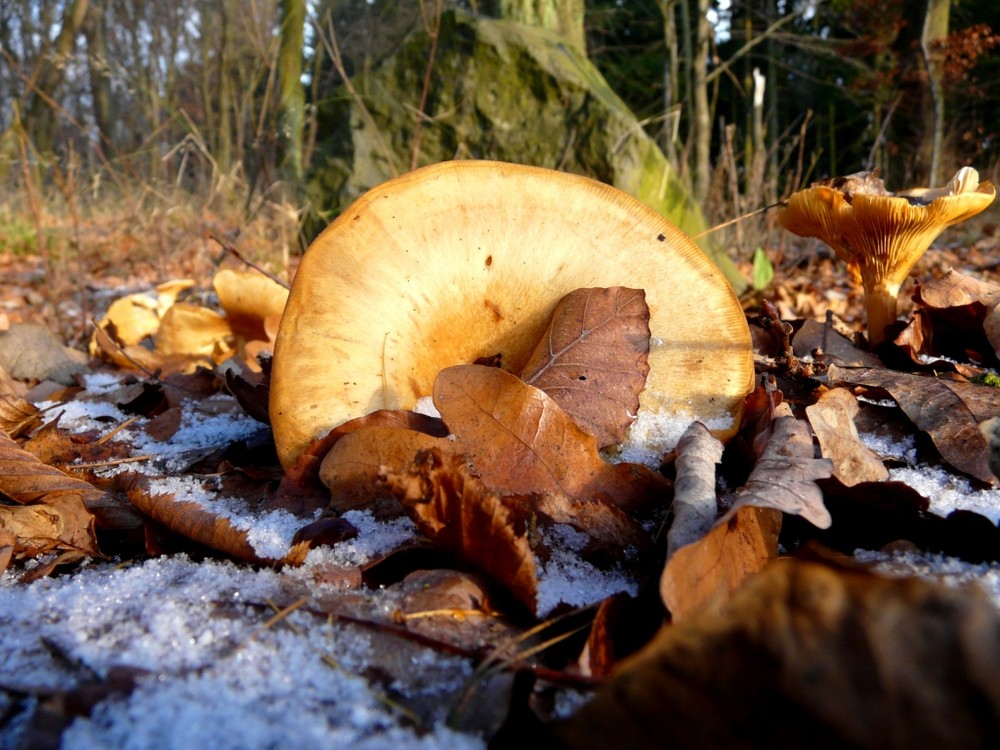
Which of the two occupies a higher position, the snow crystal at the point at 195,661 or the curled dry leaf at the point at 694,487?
the curled dry leaf at the point at 694,487

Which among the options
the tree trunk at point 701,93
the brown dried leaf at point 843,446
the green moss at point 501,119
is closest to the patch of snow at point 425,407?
the brown dried leaf at point 843,446

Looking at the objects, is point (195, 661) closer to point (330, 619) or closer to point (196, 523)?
point (330, 619)

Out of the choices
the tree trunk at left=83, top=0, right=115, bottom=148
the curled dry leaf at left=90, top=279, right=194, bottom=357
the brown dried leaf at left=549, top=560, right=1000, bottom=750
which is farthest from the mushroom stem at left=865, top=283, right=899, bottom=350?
the tree trunk at left=83, top=0, right=115, bottom=148

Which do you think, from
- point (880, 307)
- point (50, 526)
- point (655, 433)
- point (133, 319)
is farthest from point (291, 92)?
point (655, 433)

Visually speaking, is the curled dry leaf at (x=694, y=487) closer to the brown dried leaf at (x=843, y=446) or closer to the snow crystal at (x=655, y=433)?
the snow crystal at (x=655, y=433)

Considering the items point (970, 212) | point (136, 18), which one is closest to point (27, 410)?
point (970, 212)
